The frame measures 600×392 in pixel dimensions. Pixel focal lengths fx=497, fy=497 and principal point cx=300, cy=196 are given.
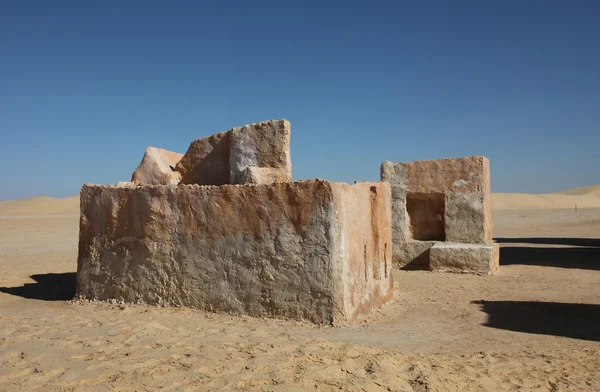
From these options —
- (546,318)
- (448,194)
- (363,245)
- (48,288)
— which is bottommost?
(546,318)

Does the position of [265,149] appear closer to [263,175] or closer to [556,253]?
[263,175]

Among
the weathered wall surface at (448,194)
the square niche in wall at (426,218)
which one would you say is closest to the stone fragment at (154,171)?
the weathered wall surface at (448,194)

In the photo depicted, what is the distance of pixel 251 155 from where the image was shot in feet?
19.5

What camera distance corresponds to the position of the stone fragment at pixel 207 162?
6.40 m

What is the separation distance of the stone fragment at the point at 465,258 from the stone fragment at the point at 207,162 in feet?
15.2

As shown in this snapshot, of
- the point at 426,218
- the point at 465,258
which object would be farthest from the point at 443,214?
the point at 465,258

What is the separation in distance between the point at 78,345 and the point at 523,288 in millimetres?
6437

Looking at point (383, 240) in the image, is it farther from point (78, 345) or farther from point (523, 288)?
point (78, 345)

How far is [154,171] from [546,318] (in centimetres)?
521

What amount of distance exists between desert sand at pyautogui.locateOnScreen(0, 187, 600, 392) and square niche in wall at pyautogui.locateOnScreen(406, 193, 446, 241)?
2.69 metres

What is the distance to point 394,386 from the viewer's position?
3.47 m

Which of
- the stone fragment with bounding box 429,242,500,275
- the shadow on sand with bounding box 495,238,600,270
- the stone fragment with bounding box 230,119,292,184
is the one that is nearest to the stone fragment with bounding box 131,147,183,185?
the stone fragment with bounding box 230,119,292,184

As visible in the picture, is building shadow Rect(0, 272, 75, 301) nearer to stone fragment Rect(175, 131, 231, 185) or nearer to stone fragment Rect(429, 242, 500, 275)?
stone fragment Rect(175, 131, 231, 185)

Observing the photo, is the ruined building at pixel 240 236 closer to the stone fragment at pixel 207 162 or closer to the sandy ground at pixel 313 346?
the stone fragment at pixel 207 162
